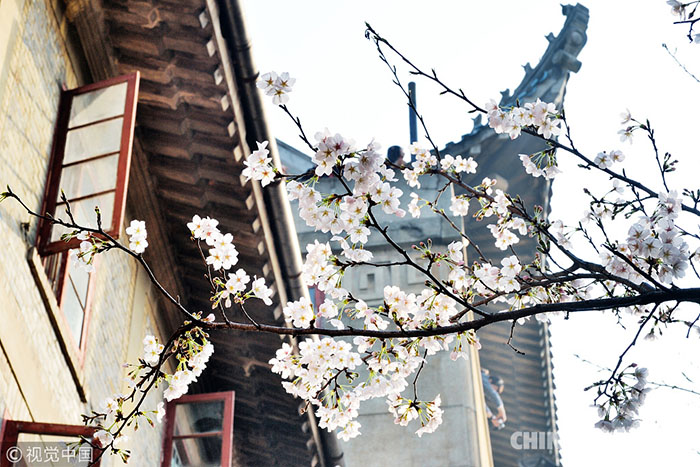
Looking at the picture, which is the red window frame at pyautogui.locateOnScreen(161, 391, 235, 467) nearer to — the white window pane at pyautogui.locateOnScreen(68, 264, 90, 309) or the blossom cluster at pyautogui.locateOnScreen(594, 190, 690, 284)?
the white window pane at pyautogui.locateOnScreen(68, 264, 90, 309)

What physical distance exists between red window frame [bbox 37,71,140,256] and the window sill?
0.11 metres

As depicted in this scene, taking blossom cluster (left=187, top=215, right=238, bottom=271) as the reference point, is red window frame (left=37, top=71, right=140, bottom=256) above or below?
above

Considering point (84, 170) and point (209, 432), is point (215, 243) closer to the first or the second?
point (84, 170)

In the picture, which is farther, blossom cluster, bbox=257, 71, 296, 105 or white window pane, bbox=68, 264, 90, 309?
white window pane, bbox=68, 264, 90, 309

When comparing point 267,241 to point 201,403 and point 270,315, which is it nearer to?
point 270,315

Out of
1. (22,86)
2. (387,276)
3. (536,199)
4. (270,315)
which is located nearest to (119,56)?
(22,86)

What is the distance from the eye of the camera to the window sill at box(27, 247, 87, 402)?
520 centimetres

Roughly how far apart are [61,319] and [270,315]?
2.65 metres

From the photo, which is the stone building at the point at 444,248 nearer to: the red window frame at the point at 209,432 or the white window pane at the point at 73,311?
the red window frame at the point at 209,432

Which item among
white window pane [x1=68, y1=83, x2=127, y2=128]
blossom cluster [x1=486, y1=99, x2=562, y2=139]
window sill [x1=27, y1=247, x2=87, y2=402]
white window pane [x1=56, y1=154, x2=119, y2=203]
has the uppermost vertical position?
white window pane [x1=68, y1=83, x2=127, y2=128]

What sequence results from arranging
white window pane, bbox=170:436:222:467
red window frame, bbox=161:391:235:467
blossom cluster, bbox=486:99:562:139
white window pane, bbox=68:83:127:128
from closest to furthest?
blossom cluster, bbox=486:99:562:139 → white window pane, bbox=68:83:127:128 → red window frame, bbox=161:391:235:467 → white window pane, bbox=170:436:222:467

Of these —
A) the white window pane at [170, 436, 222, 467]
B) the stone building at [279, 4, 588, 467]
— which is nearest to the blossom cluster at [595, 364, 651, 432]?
the white window pane at [170, 436, 222, 467]

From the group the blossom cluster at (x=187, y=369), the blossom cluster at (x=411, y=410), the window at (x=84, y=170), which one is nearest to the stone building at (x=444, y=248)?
the window at (x=84, y=170)

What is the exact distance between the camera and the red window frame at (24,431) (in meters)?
4.65
